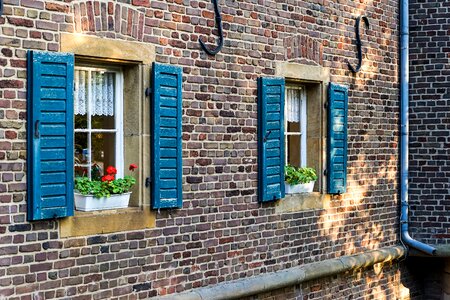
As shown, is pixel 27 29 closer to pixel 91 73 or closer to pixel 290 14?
pixel 91 73

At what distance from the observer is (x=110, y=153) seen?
8.06 meters

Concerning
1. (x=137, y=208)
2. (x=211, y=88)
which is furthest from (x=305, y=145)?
(x=137, y=208)

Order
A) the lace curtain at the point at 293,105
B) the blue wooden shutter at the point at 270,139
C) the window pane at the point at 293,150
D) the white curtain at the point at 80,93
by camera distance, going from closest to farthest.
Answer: the white curtain at the point at 80,93, the blue wooden shutter at the point at 270,139, the lace curtain at the point at 293,105, the window pane at the point at 293,150

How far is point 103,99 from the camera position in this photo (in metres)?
7.92

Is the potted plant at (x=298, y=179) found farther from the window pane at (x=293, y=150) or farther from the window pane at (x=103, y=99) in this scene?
Answer: the window pane at (x=103, y=99)

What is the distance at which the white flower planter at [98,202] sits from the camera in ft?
24.8

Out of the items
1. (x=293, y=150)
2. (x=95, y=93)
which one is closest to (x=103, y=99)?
(x=95, y=93)

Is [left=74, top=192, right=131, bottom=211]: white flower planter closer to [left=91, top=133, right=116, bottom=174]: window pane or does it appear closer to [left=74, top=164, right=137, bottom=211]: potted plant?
[left=74, top=164, right=137, bottom=211]: potted plant

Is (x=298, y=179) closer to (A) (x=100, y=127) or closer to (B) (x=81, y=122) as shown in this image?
(A) (x=100, y=127)

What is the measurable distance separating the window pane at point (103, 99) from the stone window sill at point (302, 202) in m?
2.65

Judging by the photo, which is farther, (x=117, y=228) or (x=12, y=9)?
(x=117, y=228)

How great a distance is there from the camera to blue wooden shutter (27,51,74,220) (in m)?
6.92

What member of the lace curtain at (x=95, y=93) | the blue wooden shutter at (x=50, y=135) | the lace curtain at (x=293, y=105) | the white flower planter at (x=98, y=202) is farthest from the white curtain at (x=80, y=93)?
the lace curtain at (x=293, y=105)

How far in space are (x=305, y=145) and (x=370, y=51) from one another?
189 cm
